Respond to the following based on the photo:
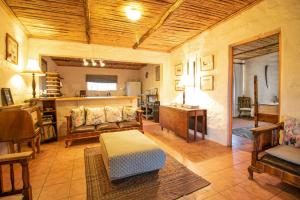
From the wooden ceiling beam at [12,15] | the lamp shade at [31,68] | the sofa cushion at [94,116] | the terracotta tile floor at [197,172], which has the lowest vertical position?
the terracotta tile floor at [197,172]

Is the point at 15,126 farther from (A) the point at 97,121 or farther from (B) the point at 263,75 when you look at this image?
(B) the point at 263,75

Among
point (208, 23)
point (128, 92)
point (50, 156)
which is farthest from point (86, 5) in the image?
point (128, 92)

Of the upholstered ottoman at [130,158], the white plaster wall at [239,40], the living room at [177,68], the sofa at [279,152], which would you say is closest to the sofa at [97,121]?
the living room at [177,68]

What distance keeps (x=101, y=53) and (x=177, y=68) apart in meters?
2.46

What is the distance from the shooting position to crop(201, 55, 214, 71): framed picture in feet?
11.9

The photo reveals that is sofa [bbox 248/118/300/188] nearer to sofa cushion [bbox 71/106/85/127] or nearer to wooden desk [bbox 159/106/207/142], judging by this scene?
wooden desk [bbox 159/106/207/142]

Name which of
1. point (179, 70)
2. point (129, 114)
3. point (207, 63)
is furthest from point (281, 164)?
point (179, 70)

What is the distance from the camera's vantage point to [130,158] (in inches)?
76.9

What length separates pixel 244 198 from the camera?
5.56 ft

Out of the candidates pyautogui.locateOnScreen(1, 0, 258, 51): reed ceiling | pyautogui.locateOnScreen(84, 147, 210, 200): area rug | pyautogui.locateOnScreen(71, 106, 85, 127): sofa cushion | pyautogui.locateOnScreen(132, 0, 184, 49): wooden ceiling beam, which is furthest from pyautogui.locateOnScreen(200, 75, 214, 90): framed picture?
pyautogui.locateOnScreen(71, 106, 85, 127): sofa cushion

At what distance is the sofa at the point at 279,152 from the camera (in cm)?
169

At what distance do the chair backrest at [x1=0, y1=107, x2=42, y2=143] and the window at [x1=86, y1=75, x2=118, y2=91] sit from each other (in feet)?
18.8

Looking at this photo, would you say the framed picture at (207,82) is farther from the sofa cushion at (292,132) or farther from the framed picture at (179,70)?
the sofa cushion at (292,132)

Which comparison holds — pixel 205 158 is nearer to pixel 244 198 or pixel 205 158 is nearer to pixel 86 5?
pixel 244 198
